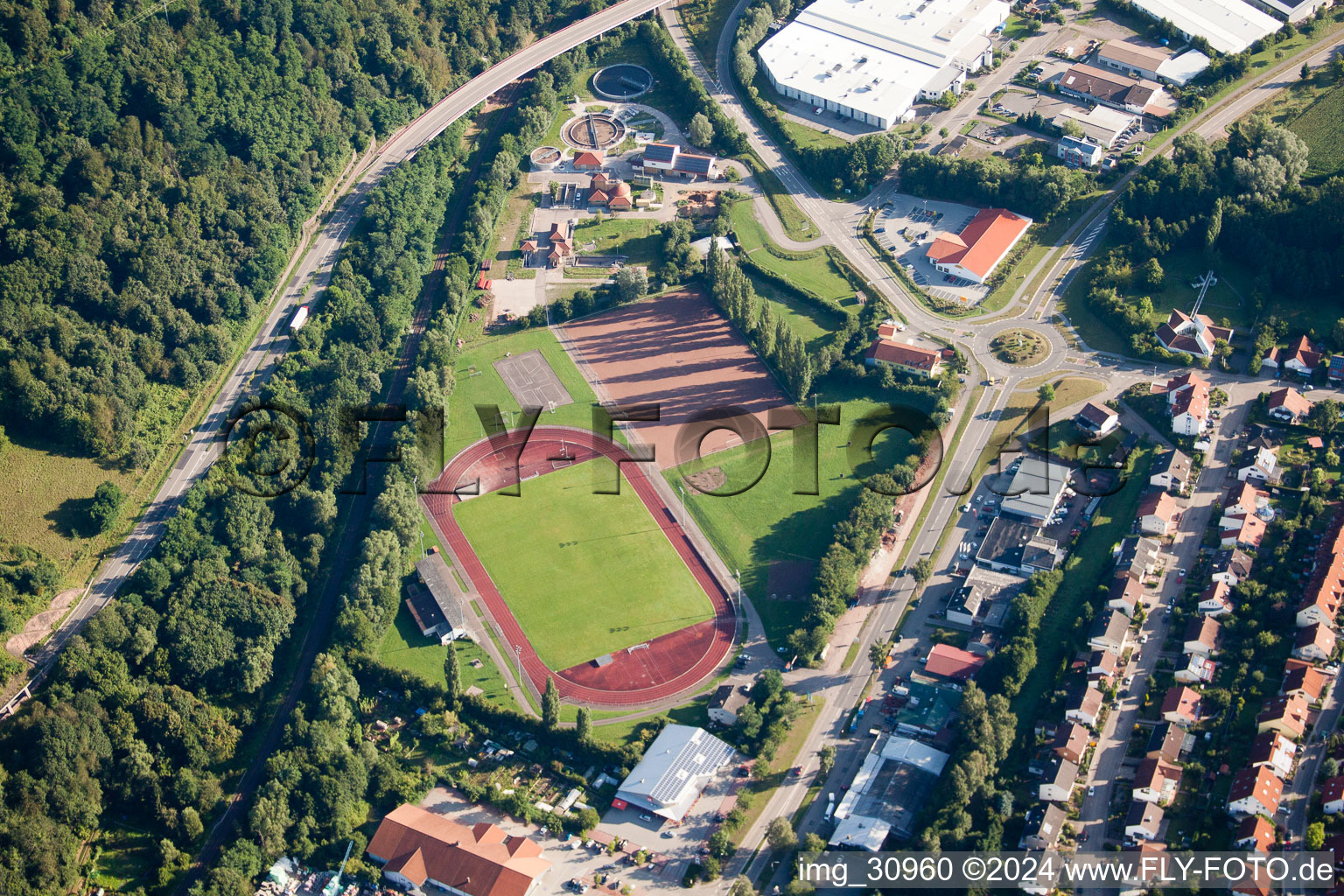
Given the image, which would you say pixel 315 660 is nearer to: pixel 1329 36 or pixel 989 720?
pixel 989 720

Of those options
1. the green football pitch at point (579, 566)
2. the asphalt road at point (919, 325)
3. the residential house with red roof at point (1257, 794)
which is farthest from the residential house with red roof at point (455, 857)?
the residential house with red roof at point (1257, 794)

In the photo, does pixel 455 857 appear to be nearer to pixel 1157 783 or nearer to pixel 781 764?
pixel 781 764

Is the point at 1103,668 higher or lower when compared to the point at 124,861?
higher

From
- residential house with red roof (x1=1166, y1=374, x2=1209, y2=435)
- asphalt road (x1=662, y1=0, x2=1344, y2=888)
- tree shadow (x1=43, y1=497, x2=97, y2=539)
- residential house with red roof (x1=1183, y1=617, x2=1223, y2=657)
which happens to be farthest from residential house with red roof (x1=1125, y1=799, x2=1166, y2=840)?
tree shadow (x1=43, y1=497, x2=97, y2=539)

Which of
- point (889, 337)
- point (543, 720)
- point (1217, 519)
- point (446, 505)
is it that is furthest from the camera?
point (889, 337)

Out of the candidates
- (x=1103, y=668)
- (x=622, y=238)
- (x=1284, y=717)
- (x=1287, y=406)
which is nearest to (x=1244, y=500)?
(x=1287, y=406)

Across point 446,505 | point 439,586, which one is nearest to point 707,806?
point 439,586

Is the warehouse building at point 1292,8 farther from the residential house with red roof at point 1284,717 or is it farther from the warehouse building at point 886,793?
the warehouse building at point 886,793
